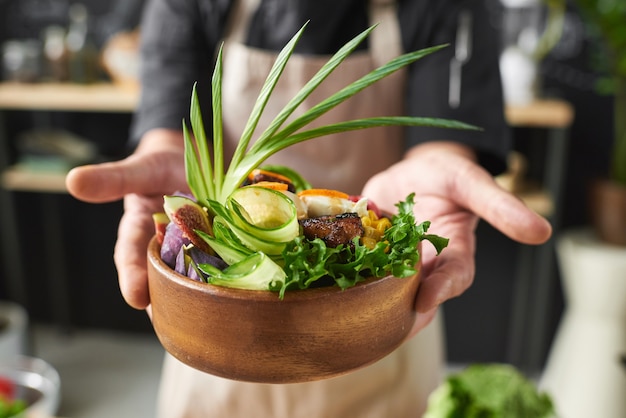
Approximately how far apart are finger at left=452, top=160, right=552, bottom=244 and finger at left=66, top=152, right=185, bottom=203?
369 mm

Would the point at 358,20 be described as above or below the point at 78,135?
above

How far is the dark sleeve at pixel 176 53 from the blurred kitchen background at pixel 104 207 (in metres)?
0.96

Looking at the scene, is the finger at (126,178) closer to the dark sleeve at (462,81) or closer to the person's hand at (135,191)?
the person's hand at (135,191)

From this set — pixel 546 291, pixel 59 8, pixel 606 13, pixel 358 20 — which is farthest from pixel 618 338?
pixel 59 8

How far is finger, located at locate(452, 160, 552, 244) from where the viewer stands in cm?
65

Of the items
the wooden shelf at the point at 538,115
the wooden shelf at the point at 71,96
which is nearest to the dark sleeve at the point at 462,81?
the wooden shelf at the point at 538,115

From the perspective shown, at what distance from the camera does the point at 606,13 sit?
1.84 m

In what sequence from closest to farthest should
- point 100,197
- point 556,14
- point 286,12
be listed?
1. point 100,197
2. point 286,12
3. point 556,14

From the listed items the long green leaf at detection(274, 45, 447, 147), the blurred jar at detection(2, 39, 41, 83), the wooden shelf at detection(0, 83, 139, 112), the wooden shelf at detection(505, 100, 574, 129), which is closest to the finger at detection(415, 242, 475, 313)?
the long green leaf at detection(274, 45, 447, 147)

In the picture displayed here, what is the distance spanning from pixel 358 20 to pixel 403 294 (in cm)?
68

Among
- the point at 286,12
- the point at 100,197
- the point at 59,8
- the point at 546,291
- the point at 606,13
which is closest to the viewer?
the point at 100,197

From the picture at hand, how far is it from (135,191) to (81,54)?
1.56 metres

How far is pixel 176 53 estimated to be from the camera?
1076mm

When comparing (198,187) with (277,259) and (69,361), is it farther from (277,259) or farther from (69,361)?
(69,361)
